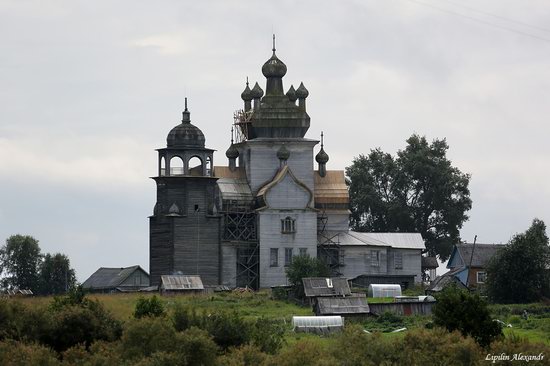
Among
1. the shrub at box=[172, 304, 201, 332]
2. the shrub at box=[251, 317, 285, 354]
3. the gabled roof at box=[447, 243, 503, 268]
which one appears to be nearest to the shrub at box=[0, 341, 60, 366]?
the shrub at box=[172, 304, 201, 332]

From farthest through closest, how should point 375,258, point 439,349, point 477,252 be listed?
point 477,252, point 375,258, point 439,349

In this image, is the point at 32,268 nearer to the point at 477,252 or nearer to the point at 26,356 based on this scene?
the point at 477,252

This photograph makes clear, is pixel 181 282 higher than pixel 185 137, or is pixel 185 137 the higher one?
pixel 185 137

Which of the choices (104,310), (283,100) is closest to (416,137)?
(283,100)

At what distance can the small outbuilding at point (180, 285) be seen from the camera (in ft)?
327

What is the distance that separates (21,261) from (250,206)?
64.8 feet

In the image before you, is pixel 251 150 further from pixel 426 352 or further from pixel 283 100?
pixel 426 352

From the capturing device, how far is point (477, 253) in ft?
360

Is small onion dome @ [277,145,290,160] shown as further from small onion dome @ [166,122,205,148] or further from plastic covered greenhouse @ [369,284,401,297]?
plastic covered greenhouse @ [369,284,401,297]

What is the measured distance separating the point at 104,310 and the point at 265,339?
880 cm

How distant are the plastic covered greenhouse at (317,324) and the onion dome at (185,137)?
25.5m

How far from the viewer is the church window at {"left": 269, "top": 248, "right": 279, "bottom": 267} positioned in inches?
4163

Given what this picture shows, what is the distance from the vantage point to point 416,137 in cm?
12544

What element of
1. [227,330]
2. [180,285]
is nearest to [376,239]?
[180,285]
